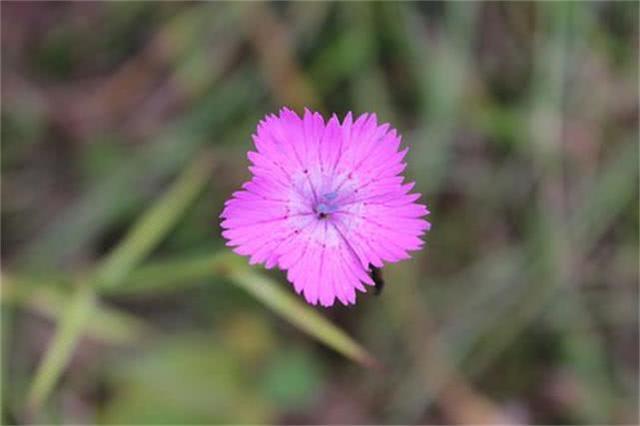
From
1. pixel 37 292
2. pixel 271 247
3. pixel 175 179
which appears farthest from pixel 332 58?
pixel 271 247

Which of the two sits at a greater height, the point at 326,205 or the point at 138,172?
the point at 138,172

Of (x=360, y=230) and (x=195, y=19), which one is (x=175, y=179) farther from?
(x=360, y=230)

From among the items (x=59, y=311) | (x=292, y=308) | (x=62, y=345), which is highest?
(x=59, y=311)

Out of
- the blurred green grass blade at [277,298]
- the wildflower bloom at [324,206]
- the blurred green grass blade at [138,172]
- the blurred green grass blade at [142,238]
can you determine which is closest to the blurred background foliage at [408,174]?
the blurred green grass blade at [138,172]

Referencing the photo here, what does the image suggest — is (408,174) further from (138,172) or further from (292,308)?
(292,308)

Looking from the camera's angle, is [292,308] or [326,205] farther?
[292,308]

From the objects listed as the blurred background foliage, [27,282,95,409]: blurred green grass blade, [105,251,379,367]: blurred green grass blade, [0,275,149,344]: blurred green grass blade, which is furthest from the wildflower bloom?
the blurred background foliage

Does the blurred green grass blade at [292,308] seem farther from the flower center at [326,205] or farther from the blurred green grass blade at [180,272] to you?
the flower center at [326,205]

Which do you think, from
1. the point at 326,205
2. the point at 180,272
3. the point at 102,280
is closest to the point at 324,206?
the point at 326,205
